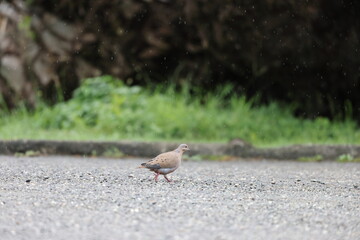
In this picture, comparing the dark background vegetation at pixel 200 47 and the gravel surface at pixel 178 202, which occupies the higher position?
the dark background vegetation at pixel 200 47

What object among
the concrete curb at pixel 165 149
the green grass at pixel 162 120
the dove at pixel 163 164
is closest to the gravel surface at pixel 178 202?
the dove at pixel 163 164

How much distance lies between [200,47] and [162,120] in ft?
5.38

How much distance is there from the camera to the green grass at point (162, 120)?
8711 mm

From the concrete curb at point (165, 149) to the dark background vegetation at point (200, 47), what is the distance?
224 centimetres

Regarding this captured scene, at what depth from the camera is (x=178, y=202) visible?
175 inches

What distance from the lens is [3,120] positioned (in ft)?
32.1

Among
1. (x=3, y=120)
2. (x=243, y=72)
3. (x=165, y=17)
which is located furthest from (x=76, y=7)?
(x=243, y=72)

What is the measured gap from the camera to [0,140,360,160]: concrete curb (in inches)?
305

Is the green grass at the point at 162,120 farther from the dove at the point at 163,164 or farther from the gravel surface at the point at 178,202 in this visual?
the dove at the point at 163,164

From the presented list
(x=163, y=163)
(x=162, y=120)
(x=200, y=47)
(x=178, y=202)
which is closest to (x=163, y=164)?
(x=163, y=163)

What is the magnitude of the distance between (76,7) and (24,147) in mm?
3195

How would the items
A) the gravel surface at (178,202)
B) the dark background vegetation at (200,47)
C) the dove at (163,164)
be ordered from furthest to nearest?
the dark background vegetation at (200,47), the dove at (163,164), the gravel surface at (178,202)

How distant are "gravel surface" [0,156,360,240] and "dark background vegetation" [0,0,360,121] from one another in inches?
125

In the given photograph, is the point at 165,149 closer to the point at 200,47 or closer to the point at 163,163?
the point at 163,163
